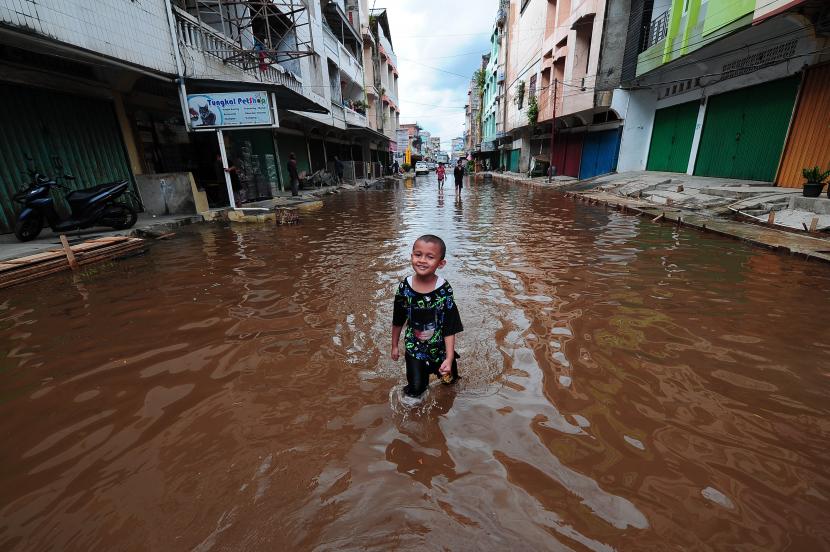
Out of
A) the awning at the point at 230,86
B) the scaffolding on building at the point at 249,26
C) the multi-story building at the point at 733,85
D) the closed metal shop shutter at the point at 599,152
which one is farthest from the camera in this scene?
the closed metal shop shutter at the point at 599,152

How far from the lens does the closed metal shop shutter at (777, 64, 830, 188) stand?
960 cm

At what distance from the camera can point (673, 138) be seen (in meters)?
16.7

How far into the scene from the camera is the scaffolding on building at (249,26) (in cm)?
1202

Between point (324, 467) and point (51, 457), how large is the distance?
1661 mm

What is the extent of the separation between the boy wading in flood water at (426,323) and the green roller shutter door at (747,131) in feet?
45.5

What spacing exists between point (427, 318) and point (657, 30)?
64.0 feet

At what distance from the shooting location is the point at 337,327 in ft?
13.6

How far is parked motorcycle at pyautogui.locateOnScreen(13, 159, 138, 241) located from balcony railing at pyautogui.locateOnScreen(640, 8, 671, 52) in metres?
18.4

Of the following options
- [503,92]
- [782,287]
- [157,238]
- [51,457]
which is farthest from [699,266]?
[503,92]

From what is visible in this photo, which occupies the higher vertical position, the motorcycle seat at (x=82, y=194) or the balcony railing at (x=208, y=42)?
the balcony railing at (x=208, y=42)

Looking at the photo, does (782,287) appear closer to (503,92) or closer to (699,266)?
(699,266)

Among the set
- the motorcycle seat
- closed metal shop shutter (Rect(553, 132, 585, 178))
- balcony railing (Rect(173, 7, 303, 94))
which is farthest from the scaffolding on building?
closed metal shop shutter (Rect(553, 132, 585, 178))

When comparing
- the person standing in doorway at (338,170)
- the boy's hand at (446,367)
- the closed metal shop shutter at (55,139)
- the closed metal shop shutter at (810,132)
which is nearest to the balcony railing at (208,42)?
the closed metal shop shutter at (55,139)

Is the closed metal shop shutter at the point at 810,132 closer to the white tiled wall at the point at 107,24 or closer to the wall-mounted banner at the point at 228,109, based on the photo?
the wall-mounted banner at the point at 228,109
